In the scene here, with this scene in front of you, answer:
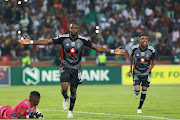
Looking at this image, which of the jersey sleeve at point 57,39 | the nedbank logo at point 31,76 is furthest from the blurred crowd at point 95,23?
the jersey sleeve at point 57,39

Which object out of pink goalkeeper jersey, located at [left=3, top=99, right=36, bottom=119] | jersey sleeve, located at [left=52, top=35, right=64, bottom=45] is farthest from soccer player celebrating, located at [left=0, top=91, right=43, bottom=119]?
jersey sleeve, located at [left=52, top=35, right=64, bottom=45]

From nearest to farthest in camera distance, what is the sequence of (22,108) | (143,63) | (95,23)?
(22,108) → (143,63) → (95,23)

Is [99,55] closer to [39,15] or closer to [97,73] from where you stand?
[97,73]

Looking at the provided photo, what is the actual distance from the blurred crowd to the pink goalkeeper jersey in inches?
646

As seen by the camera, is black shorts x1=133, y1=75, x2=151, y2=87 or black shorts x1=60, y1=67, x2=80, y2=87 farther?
black shorts x1=133, y1=75, x2=151, y2=87

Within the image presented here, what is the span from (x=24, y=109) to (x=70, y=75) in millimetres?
1780

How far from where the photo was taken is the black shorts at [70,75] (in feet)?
36.4

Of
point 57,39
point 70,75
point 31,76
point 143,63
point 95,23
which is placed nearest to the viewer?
point 57,39

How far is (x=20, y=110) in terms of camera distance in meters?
9.88

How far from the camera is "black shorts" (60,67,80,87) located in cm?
1109

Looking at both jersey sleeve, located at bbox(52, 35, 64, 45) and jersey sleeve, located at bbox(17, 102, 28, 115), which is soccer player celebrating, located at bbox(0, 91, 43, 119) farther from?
jersey sleeve, located at bbox(52, 35, 64, 45)

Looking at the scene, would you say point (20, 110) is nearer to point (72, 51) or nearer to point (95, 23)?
point (72, 51)

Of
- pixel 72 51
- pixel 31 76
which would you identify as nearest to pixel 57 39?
pixel 72 51

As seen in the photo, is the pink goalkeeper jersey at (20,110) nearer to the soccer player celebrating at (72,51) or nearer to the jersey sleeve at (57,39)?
the soccer player celebrating at (72,51)
